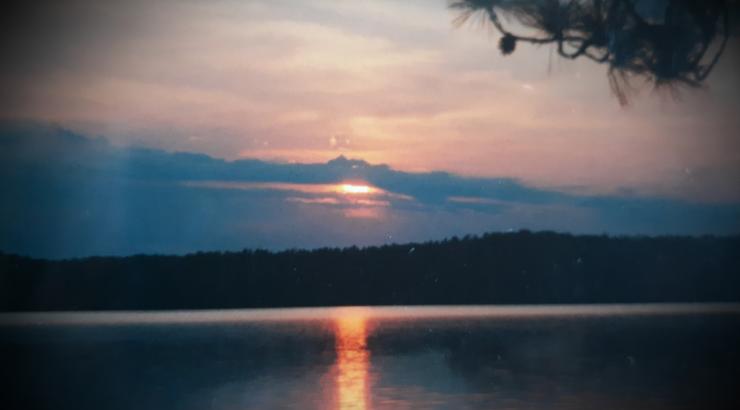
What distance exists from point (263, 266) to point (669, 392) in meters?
23.1

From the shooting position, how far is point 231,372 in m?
12.8

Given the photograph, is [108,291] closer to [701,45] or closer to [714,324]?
[714,324]

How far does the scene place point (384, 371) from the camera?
12.7 meters

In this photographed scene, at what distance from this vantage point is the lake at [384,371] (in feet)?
29.7

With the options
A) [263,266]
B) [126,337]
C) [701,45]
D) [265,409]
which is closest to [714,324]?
[263,266]

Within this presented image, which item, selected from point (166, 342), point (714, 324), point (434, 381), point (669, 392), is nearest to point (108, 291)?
point (166, 342)

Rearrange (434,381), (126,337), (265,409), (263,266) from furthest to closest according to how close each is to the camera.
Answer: (263,266), (126,337), (434,381), (265,409)

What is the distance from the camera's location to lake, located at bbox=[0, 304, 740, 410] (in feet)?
29.7

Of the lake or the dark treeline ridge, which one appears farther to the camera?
the dark treeline ridge

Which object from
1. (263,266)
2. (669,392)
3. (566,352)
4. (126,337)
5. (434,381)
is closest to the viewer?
(669,392)

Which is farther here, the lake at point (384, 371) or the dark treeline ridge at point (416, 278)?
the dark treeline ridge at point (416, 278)

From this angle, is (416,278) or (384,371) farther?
(416,278)

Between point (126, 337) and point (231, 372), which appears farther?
point (126, 337)

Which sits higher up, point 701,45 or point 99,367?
point 701,45
